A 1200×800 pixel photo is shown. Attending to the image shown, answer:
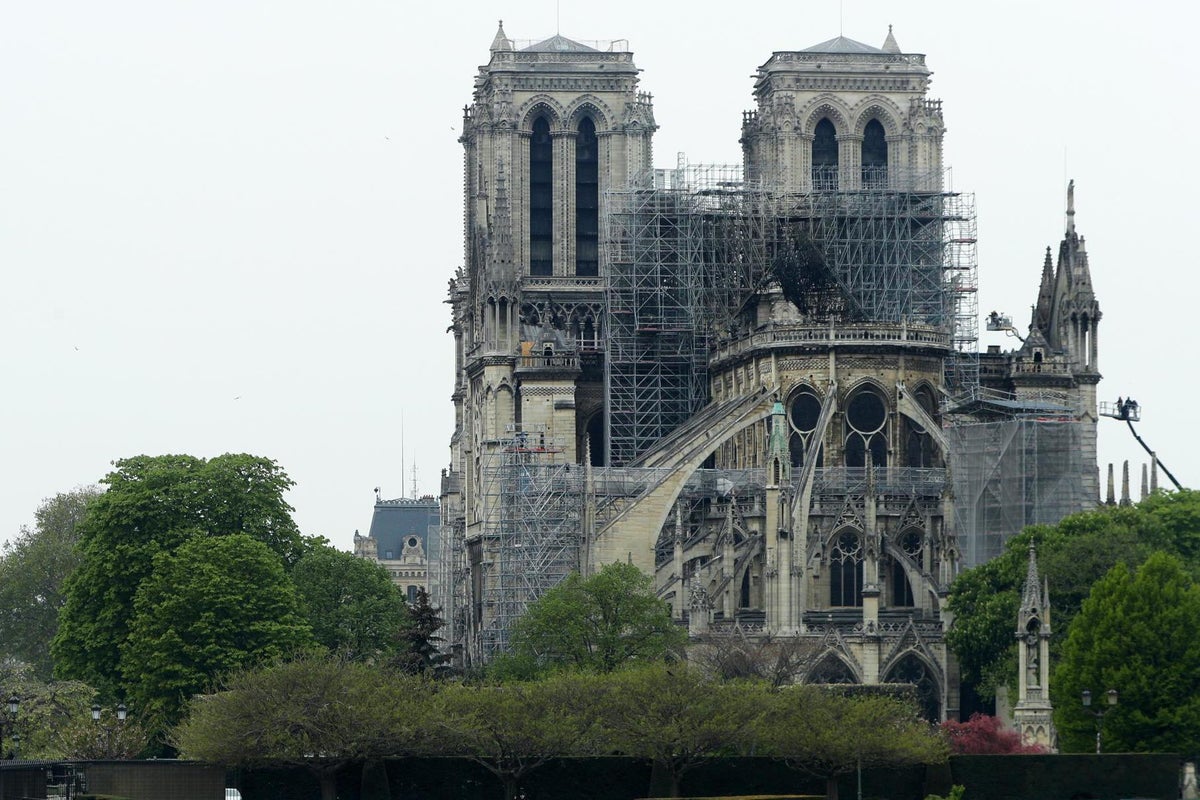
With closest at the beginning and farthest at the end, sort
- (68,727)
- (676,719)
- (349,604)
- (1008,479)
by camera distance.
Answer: (676,719) < (68,727) < (1008,479) < (349,604)

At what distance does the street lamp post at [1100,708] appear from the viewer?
8719cm

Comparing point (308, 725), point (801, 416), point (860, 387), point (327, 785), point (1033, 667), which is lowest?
point (327, 785)

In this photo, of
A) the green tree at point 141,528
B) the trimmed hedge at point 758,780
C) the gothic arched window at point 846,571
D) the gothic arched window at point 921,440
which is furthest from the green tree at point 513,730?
the gothic arched window at point 921,440

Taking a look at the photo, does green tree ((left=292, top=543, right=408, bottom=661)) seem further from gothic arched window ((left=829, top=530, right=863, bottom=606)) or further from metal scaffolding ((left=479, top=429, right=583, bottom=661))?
gothic arched window ((left=829, top=530, right=863, bottom=606))

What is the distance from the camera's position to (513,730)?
3137 inches

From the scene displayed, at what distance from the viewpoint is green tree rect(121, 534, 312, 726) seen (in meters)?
96.6

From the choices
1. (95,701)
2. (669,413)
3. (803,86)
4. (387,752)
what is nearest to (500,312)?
(669,413)

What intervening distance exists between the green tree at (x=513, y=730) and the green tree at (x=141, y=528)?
21.6 metres

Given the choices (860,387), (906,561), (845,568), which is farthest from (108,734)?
(860,387)

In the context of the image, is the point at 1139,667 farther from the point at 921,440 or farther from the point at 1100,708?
the point at 921,440

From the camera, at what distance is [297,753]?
78.6 meters

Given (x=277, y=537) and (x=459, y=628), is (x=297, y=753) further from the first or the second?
(x=459, y=628)

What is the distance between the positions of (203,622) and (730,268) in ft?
113

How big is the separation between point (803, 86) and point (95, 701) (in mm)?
48765
